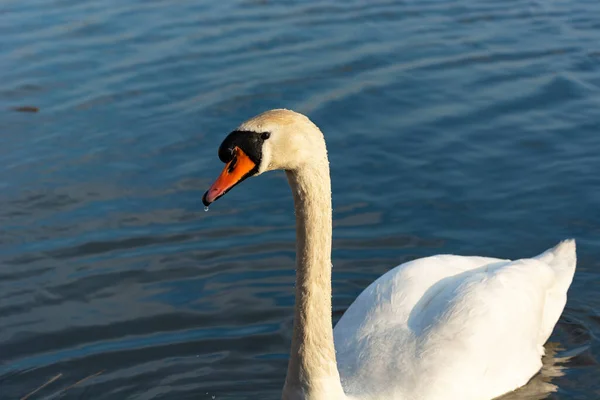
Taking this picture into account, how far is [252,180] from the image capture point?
9516mm

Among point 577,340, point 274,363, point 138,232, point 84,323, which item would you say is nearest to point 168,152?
point 138,232

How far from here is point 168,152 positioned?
33.4 ft

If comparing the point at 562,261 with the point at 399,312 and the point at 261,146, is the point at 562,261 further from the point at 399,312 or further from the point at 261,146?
the point at 261,146

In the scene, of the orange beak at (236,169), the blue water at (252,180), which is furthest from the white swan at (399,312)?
the blue water at (252,180)

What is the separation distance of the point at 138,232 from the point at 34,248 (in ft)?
2.99

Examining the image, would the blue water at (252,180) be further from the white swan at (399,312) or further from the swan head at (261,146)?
the swan head at (261,146)

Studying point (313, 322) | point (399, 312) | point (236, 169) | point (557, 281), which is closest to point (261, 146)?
point (236, 169)

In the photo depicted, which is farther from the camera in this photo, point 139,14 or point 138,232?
point 139,14

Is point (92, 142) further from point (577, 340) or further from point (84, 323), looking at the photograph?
point (577, 340)

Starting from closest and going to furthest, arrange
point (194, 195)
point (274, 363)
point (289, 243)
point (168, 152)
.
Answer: point (274, 363) → point (289, 243) → point (194, 195) → point (168, 152)

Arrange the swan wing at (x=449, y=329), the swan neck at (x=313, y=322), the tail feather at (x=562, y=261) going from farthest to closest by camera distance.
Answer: the tail feather at (x=562, y=261)
the swan wing at (x=449, y=329)
the swan neck at (x=313, y=322)

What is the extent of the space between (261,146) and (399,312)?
84.1 inches

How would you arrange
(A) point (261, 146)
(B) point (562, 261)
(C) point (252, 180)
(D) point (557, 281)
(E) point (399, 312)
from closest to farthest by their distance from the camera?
(A) point (261, 146)
(E) point (399, 312)
(D) point (557, 281)
(B) point (562, 261)
(C) point (252, 180)

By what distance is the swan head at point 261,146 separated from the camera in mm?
4566
